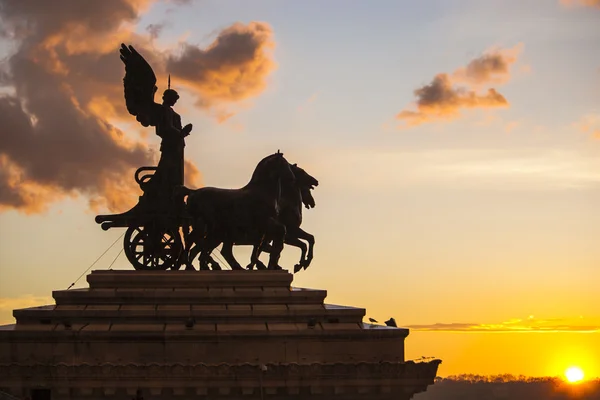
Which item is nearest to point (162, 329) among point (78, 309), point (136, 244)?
point (78, 309)

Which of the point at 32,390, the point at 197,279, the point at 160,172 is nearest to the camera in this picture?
the point at 32,390

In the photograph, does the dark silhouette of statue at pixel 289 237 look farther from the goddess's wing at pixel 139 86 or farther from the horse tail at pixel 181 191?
the goddess's wing at pixel 139 86

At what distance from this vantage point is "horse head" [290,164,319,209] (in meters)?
46.1

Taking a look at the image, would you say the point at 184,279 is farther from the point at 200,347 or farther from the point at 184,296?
the point at 200,347

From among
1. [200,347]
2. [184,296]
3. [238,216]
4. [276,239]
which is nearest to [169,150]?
[238,216]

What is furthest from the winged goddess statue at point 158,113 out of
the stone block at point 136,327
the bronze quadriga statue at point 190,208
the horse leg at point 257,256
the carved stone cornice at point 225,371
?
the carved stone cornice at point 225,371

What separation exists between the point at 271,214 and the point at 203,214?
2009 mm

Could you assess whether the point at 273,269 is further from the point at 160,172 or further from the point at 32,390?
the point at 32,390

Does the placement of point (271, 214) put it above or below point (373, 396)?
above

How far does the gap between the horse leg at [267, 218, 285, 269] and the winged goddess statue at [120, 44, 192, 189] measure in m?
3.56

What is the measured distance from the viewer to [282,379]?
3941 cm

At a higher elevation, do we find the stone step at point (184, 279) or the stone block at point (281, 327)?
the stone step at point (184, 279)

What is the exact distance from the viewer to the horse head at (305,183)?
4613 centimetres

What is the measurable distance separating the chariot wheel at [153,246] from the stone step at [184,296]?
2875 millimetres
